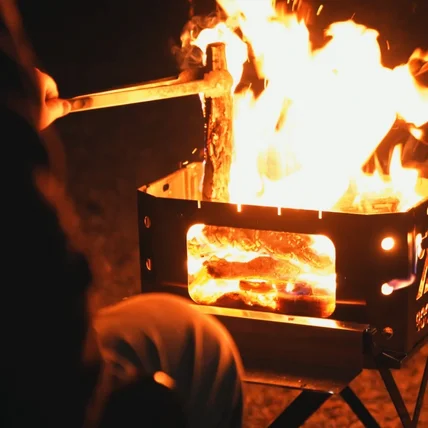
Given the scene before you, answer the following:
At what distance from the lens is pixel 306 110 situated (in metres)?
2.63

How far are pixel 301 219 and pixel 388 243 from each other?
23 centimetres

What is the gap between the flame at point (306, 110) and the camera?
259cm

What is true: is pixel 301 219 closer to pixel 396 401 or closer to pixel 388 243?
pixel 388 243

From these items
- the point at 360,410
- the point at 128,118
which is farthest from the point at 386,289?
the point at 128,118

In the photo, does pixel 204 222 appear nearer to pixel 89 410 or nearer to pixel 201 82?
pixel 201 82

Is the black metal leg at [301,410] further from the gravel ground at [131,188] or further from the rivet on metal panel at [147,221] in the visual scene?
the gravel ground at [131,188]

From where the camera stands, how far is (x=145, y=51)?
808 cm

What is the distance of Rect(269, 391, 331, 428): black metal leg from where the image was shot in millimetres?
1998

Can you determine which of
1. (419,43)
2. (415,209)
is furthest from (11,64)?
(419,43)

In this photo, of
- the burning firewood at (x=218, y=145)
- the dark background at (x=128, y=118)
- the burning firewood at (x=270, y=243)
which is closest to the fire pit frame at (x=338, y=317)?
the burning firewood at (x=270, y=243)

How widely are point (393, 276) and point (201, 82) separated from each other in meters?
0.81

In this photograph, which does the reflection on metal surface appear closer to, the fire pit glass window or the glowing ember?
the fire pit glass window

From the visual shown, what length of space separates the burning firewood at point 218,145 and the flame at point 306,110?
14 centimetres

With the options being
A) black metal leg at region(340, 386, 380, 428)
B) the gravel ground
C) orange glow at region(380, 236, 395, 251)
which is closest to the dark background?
the gravel ground
